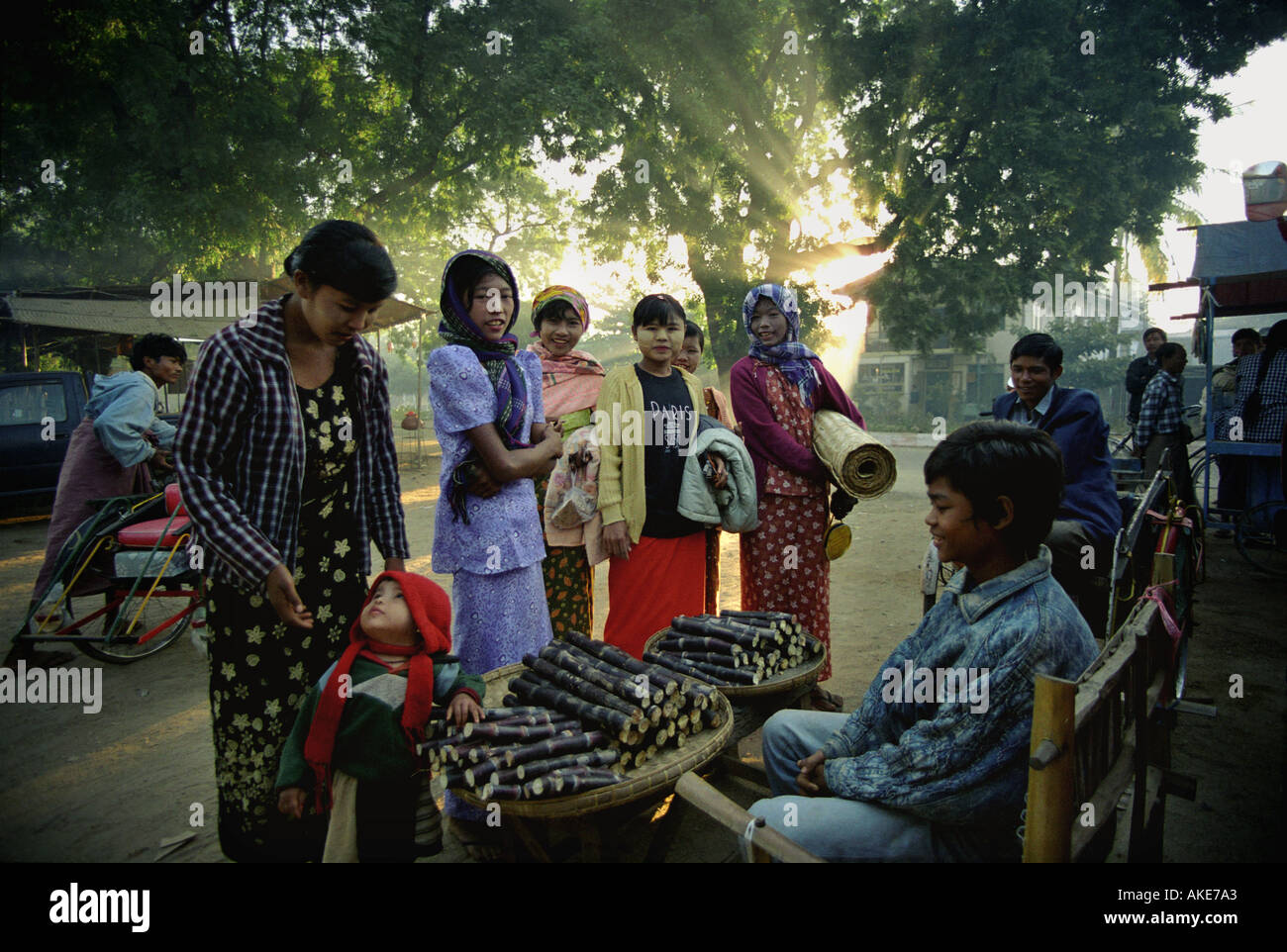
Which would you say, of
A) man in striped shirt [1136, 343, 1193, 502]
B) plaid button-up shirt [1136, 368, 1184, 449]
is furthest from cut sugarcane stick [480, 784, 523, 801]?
plaid button-up shirt [1136, 368, 1184, 449]

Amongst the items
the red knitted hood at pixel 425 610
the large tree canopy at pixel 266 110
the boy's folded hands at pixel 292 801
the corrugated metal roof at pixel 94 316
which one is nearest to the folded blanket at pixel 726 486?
the red knitted hood at pixel 425 610

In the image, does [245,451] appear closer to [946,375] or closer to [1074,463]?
[1074,463]

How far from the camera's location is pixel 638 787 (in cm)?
208

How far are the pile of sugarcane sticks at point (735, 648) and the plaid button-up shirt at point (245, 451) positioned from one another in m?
1.58

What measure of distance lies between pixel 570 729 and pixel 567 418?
1917 mm

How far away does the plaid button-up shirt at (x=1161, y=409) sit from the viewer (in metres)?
8.09

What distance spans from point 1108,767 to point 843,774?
0.76 metres

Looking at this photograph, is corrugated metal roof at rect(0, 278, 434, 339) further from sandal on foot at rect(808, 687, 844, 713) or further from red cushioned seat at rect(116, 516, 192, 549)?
sandal on foot at rect(808, 687, 844, 713)

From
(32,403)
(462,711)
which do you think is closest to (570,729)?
(462,711)

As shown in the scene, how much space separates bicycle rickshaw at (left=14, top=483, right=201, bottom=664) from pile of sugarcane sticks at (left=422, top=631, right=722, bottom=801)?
10.9ft

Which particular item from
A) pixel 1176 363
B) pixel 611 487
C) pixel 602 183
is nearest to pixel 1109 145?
pixel 1176 363

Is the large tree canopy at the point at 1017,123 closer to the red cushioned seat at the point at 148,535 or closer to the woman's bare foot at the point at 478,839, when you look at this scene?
the red cushioned seat at the point at 148,535
